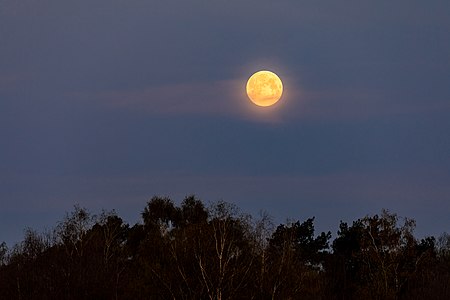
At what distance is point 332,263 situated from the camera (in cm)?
8512

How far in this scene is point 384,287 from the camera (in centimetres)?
6462

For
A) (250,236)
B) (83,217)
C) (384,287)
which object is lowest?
(384,287)

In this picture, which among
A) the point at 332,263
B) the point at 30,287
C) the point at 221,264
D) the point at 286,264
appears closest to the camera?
the point at 221,264

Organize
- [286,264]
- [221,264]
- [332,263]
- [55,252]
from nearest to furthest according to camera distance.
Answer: [221,264], [286,264], [55,252], [332,263]

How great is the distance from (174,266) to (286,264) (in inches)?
283

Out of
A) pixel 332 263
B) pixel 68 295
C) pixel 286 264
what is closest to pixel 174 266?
pixel 286 264

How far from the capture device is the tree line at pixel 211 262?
196 feet

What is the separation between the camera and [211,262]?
59.7 m

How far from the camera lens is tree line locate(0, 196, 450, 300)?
59594 millimetres

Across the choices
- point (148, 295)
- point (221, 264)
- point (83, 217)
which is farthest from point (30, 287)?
point (221, 264)

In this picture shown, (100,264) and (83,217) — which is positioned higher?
(83,217)

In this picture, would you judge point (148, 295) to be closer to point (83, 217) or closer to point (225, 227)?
point (225, 227)

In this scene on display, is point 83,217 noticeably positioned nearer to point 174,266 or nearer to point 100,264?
point 100,264

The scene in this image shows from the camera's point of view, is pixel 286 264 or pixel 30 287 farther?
pixel 30 287
